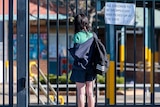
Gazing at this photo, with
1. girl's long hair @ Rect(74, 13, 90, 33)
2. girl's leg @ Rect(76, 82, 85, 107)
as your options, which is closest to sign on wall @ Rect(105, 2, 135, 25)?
girl's long hair @ Rect(74, 13, 90, 33)

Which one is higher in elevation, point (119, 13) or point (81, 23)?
point (119, 13)

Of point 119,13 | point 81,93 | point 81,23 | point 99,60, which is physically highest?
point 119,13

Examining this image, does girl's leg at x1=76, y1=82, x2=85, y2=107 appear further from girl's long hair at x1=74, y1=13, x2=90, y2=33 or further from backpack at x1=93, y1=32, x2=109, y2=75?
girl's long hair at x1=74, y1=13, x2=90, y2=33

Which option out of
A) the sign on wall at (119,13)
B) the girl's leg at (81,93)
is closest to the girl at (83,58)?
the girl's leg at (81,93)

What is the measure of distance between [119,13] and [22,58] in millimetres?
1682

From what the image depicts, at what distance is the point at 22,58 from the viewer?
6738mm

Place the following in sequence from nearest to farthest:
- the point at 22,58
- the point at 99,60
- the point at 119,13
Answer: the point at 99,60
the point at 22,58
the point at 119,13

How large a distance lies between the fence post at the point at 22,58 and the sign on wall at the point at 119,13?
4.30 ft

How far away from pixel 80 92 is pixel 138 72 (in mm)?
14377

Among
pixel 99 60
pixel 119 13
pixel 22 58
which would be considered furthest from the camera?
pixel 119 13

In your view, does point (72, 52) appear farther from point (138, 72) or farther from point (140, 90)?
point (138, 72)

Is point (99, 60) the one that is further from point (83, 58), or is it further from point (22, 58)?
point (22, 58)

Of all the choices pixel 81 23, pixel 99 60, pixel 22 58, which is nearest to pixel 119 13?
pixel 81 23

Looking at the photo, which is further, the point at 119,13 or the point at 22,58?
the point at 119,13
